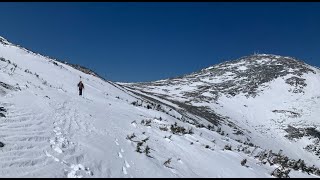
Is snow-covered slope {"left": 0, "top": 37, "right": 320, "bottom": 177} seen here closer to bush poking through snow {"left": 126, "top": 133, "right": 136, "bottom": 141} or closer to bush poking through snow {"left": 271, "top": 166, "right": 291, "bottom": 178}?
bush poking through snow {"left": 126, "top": 133, "right": 136, "bottom": 141}

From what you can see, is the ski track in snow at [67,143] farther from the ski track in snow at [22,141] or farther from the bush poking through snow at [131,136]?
the bush poking through snow at [131,136]

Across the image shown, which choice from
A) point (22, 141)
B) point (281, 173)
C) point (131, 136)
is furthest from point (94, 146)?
point (281, 173)

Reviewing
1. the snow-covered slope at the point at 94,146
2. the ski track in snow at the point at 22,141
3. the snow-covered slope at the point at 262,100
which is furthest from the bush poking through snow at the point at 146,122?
the snow-covered slope at the point at 262,100

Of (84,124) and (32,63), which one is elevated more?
(32,63)

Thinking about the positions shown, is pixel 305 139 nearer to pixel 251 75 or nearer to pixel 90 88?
pixel 90 88

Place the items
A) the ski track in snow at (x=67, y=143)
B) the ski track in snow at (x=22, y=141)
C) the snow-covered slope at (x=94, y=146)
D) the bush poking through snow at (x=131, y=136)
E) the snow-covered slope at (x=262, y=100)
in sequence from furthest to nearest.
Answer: the snow-covered slope at (x=262, y=100), the bush poking through snow at (x=131, y=136), the snow-covered slope at (x=94, y=146), the ski track in snow at (x=67, y=143), the ski track in snow at (x=22, y=141)

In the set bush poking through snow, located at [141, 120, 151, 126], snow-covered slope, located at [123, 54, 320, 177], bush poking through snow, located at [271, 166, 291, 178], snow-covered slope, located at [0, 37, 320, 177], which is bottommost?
bush poking through snow, located at [271, 166, 291, 178]

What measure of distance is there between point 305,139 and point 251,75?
3462 cm

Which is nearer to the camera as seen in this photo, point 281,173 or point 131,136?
point 281,173

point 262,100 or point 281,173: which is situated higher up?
point 262,100

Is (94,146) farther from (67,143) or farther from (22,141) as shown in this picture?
(22,141)

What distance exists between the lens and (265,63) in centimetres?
8838

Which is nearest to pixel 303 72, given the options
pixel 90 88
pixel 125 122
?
pixel 90 88

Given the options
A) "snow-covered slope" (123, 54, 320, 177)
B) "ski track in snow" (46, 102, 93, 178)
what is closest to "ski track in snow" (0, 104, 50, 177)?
"ski track in snow" (46, 102, 93, 178)
